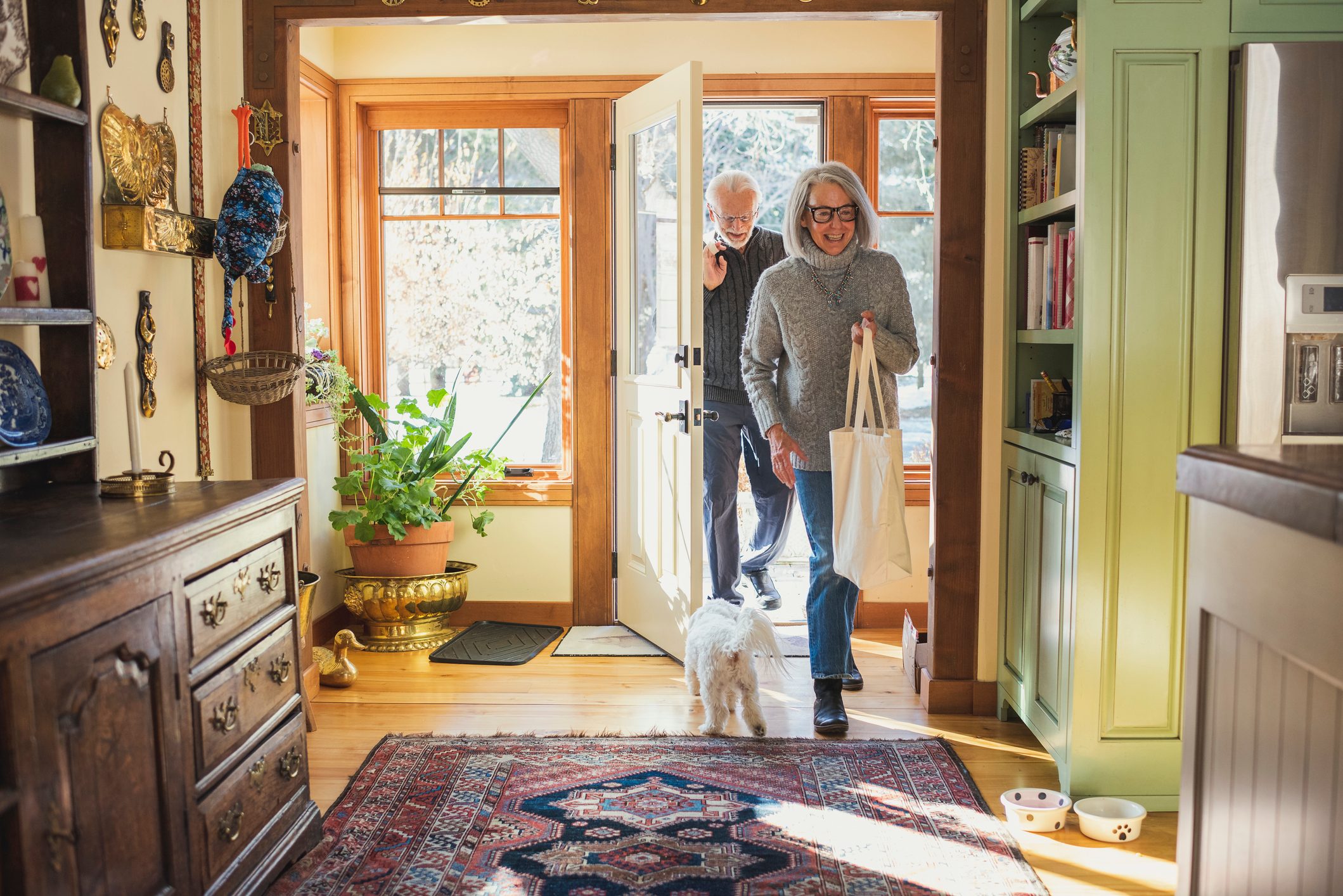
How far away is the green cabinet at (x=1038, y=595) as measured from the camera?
2707 mm

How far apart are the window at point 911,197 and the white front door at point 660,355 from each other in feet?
3.24

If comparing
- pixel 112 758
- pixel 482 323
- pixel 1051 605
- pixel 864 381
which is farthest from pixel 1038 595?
pixel 482 323

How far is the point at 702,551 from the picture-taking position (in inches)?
145

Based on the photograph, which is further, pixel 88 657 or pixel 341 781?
pixel 341 781

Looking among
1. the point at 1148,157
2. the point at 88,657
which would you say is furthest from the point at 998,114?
the point at 88,657

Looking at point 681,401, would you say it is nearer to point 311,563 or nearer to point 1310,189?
point 311,563

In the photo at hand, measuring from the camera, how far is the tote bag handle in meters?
3.02

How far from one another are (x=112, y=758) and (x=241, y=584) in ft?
1.71

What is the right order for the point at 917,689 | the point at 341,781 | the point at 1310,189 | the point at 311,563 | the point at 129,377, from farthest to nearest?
the point at 311,563 < the point at 917,689 < the point at 341,781 < the point at 1310,189 < the point at 129,377

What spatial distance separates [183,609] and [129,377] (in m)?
0.52

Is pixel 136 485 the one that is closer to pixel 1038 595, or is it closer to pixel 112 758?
pixel 112 758

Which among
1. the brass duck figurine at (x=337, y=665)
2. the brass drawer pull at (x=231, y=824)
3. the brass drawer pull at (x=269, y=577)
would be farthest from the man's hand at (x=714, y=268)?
the brass drawer pull at (x=231, y=824)

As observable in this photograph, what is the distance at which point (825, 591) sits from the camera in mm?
3209

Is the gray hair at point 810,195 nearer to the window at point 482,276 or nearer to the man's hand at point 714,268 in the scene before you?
the man's hand at point 714,268
